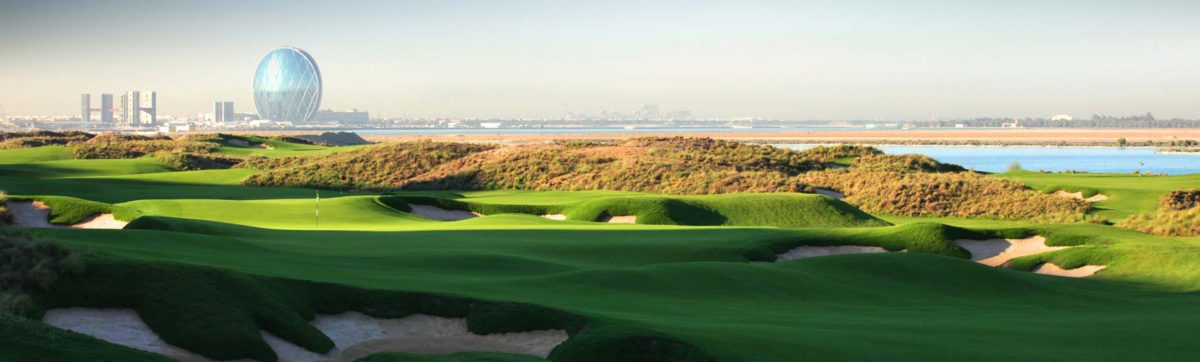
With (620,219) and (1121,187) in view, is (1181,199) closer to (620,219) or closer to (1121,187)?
(1121,187)

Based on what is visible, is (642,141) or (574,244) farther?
(642,141)

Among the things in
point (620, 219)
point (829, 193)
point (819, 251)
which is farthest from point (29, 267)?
point (829, 193)

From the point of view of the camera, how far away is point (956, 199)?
52812 millimetres

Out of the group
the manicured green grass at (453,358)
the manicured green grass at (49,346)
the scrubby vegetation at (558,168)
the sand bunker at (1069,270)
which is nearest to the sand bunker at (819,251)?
the sand bunker at (1069,270)

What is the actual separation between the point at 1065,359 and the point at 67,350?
10.6 meters

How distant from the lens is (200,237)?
22.2 metres

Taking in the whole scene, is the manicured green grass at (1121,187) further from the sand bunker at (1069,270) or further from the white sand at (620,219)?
the white sand at (620,219)

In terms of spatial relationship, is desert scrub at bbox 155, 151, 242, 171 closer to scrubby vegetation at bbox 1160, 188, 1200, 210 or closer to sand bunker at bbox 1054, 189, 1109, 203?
sand bunker at bbox 1054, 189, 1109, 203

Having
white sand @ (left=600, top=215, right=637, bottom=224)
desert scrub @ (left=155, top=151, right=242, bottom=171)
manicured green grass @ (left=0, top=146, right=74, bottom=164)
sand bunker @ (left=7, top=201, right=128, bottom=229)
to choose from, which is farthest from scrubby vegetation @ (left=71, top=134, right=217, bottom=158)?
white sand @ (left=600, top=215, right=637, bottom=224)

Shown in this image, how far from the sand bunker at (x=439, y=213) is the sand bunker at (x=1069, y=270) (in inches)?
830

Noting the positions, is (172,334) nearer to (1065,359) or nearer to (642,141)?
(1065,359)

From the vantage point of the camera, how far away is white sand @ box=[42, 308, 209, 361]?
13695 millimetres

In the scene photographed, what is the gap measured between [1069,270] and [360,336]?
19.1 metres

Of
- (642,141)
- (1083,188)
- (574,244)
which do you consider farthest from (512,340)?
(642,141)
